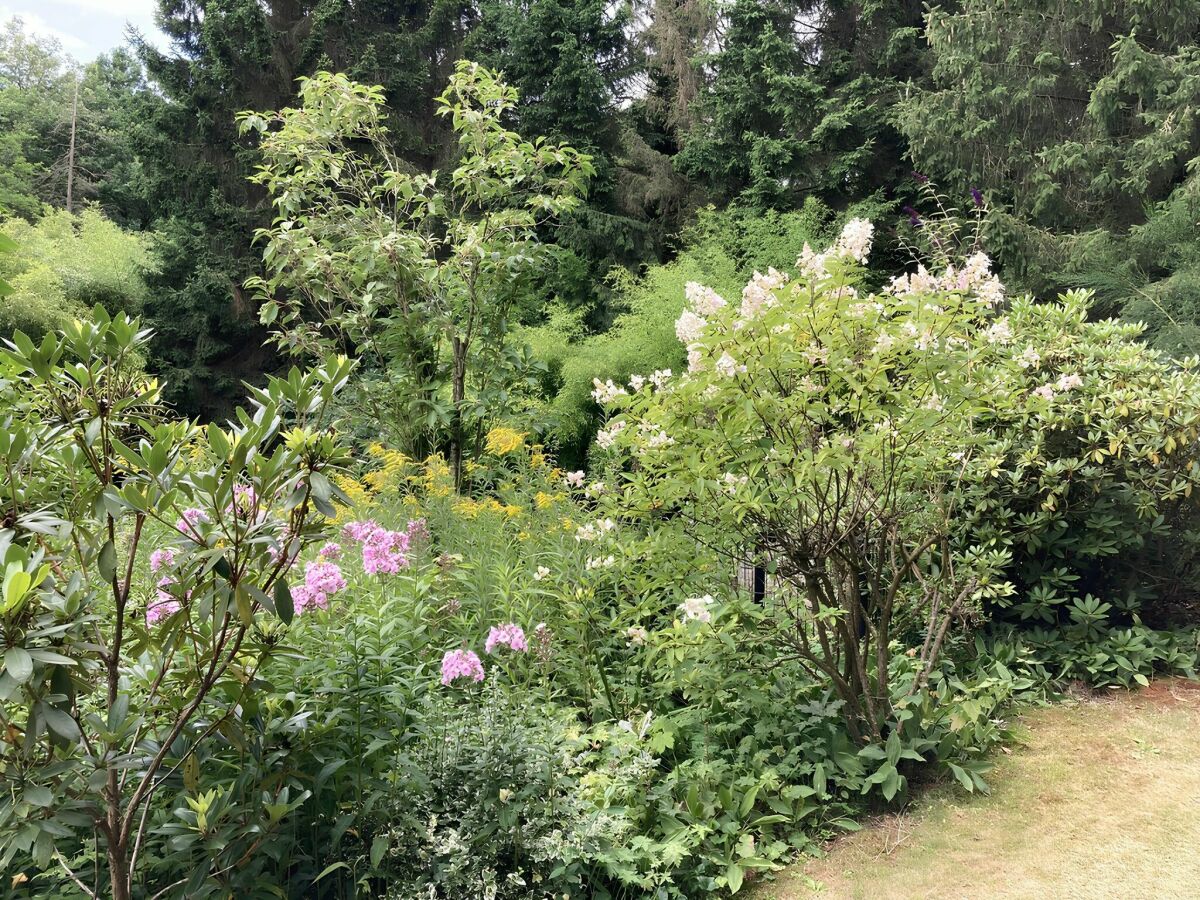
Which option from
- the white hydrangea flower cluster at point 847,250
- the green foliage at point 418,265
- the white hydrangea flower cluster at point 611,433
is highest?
the green foliage at point 418,265

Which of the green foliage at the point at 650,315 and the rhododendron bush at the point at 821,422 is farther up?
the green foliage at the point at 650,315

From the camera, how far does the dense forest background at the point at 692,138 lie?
323 inches

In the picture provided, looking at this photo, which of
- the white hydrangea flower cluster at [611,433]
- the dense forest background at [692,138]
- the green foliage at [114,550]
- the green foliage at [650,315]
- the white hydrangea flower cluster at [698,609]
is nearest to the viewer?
the green foliage at [114,550]

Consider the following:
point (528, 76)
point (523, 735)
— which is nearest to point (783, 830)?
point (523, 735)

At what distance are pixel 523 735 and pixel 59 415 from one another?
135 cm

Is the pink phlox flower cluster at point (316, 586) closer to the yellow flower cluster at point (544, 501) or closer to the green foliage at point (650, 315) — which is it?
the yellow flower cluster at point (544, 501)

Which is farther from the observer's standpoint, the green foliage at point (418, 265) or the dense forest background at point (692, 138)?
the dense forest background at point (692, 138)

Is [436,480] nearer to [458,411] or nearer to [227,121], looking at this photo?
[458,411]

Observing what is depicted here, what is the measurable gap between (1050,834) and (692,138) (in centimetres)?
1071

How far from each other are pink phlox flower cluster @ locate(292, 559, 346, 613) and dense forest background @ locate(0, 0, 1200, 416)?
12.8 ft

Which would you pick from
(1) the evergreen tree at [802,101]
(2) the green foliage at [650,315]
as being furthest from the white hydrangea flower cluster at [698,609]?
(1) the evergreen tree at [802,101]

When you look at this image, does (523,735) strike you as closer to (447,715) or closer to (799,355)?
(447,715)

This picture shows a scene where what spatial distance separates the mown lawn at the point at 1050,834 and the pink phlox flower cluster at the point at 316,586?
144cm

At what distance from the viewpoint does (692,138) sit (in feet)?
36.7
